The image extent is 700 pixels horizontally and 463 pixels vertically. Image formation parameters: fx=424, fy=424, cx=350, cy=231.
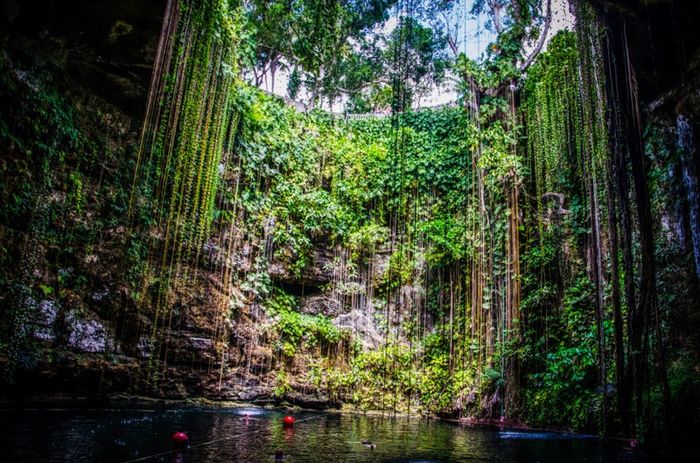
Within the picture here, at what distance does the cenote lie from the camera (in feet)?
12.6

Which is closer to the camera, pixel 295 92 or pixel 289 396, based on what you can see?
pixel 289 396

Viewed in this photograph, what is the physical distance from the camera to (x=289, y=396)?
770 centimetres

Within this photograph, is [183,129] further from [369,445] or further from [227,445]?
[369,445]

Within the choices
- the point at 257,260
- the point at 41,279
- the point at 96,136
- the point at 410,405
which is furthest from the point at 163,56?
the point at 410,405

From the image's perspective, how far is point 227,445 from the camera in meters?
2.55

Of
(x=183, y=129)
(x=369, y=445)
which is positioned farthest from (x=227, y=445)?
(x=183, y=129)

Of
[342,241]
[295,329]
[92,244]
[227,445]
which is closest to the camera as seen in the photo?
[227,445]

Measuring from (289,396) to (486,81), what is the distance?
6.95m

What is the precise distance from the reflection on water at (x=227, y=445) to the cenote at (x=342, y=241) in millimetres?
39

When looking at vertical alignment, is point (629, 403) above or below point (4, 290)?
below

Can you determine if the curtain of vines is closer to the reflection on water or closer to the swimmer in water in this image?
the reflection on water

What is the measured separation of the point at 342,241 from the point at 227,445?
682cm

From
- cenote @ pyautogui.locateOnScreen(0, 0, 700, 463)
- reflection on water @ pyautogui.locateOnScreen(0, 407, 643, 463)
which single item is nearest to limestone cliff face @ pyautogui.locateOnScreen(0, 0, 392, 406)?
cenote @ pyautogui.locateOnScreen(0, 0, 700, 463)

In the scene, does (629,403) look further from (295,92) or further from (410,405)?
(295,92)
